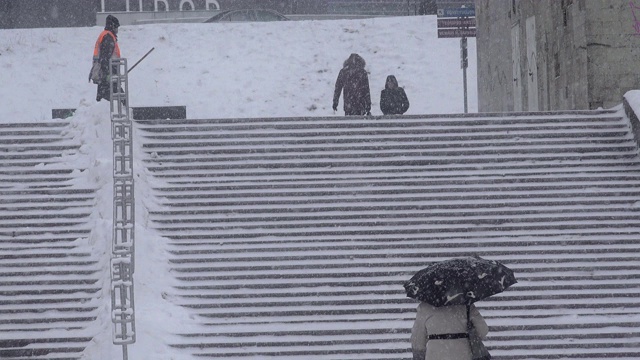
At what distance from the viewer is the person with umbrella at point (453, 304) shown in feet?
22.7

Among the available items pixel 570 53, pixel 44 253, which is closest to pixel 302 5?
pixel 570 53

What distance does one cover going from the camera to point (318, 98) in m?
24.9

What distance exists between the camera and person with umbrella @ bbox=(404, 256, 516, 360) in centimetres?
691

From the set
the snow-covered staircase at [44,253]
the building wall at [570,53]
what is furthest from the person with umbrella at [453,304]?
the building wall at [570,53]

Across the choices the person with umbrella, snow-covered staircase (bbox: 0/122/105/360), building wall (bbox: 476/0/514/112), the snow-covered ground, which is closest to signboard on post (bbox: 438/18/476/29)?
building wall (bbox: 476/0/514/112)

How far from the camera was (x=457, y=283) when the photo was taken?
6898 mm

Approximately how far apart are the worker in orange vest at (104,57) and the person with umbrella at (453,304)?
29.2 ft

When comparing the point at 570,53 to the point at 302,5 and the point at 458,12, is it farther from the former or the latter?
the point at 302,5

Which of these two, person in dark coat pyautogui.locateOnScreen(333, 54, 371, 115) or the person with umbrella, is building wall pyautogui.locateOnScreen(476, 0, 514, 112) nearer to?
person in dark coat pyautogui.locateOnScreen(333, 54, 371, 115)

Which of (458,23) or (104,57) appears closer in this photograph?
(104,57)

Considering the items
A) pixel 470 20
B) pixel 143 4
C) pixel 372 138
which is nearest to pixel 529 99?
→ pixel 470 20

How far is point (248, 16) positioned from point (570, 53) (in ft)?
45.8

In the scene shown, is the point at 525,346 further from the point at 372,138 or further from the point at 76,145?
the point at 76,145

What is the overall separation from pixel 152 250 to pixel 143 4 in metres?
21.1
